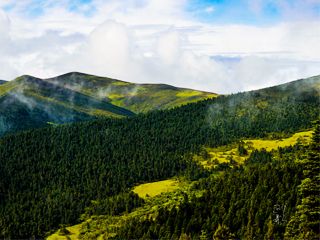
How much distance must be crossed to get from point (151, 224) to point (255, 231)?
6603cm

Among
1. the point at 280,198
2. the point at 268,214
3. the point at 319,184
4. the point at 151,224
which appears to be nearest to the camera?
the point at 319,184

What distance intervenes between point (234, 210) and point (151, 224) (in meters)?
39.2

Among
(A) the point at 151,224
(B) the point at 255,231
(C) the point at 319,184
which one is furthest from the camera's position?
(A) the point at 151,224

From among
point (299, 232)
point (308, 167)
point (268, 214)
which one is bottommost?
point (268, 214)

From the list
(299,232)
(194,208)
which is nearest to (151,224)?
(194,208)

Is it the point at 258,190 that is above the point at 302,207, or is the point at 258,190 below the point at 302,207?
below

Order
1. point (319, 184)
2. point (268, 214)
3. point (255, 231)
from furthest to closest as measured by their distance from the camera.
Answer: point (268, 214), point (255, 231), point (319, 184)

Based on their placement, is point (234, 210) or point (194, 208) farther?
point (194, 208)

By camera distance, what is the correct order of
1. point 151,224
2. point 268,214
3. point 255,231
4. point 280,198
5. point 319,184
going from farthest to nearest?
point 151,224 → point 280,198 → point 268,214 → point 255,231 → point 319,184

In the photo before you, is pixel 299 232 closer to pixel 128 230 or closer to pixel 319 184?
pixel 319 184

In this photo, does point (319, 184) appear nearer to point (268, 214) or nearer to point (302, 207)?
point (302, 207)

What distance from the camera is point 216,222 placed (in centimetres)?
17362

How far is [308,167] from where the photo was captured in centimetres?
5288

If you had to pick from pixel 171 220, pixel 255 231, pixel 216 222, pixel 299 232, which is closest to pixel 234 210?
pixel 216 222
